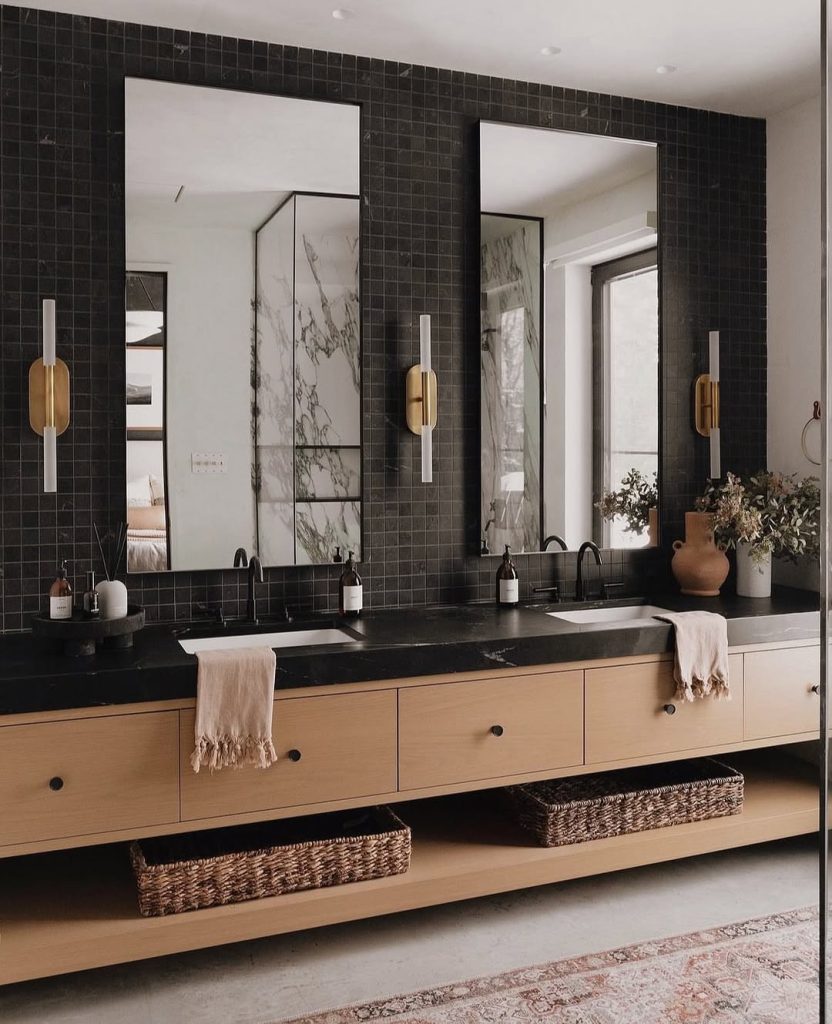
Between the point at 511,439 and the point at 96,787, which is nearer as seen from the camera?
the point at 96,787

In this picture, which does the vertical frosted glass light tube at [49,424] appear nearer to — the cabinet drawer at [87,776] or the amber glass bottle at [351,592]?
the cabinet drawer at [87,776]

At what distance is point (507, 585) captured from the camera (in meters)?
3.22

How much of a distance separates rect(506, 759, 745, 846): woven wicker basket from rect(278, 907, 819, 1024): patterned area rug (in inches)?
14.4

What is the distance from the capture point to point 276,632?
9.55ft

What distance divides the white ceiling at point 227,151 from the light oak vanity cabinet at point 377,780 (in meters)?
1.49

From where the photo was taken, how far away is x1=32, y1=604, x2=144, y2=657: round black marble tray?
240cm

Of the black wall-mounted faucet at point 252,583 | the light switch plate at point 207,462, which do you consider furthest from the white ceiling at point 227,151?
the black wall-mounted faucet at point 252,583

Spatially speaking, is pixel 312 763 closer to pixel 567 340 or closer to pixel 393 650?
pixel 393 650

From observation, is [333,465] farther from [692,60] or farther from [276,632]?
[692,60]

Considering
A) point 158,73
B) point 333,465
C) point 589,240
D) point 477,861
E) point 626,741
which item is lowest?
point 477,861

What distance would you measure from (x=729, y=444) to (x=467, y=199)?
1389 millimetres

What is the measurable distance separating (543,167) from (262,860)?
7.84ft

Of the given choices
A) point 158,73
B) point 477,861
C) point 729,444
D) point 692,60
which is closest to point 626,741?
point 477,861

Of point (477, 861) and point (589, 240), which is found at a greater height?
point (589, 240)
